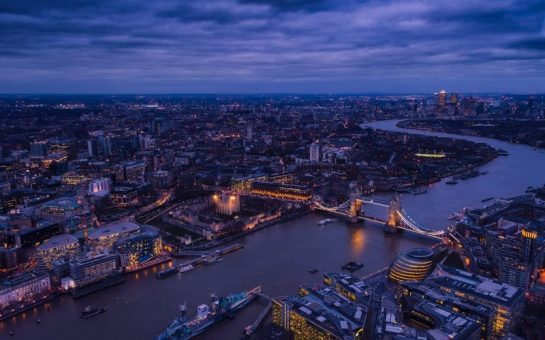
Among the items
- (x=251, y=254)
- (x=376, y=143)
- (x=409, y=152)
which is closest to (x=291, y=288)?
(x=251, y=254)

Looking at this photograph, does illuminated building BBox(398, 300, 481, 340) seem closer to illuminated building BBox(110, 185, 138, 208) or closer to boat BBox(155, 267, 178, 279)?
boat BBox(155, 267, 178, 279)

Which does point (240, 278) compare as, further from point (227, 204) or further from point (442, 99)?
point (442, 99)

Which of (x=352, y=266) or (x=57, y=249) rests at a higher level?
(x=57, y=249)

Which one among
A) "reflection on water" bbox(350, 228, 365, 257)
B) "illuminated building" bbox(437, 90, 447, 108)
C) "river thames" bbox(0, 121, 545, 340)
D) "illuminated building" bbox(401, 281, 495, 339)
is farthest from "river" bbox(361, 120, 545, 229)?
"illuminated building" bbox(437, 90, 447, 108)

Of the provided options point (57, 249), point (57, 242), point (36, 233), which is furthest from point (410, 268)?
point (36, 233)

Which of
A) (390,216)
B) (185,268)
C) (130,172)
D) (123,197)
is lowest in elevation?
(185,268)
